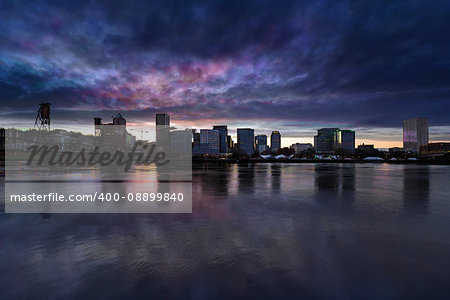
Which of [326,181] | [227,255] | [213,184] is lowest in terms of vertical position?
[326,181]

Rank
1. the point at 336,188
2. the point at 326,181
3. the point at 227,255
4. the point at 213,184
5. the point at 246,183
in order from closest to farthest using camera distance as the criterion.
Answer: the point at 227,255, the point at 336,188, the point at 213,184, the point at 246,183, the point at 326,181

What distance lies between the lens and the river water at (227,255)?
549cm

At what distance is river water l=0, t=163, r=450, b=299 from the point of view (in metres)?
5.49

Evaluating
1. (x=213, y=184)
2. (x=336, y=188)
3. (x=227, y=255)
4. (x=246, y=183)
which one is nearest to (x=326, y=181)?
(x=336, y=188)

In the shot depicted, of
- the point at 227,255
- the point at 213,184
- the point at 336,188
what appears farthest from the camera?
the point at 213,184

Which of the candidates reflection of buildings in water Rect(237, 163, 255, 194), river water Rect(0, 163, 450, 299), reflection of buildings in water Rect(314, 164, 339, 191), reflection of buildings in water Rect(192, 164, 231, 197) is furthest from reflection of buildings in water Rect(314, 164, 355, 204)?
reflection of buildings in water Rect(192, 164, 231, 197)

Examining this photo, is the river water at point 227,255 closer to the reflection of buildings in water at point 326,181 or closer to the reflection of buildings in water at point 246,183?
the reflection of buildings in water at point 246,183

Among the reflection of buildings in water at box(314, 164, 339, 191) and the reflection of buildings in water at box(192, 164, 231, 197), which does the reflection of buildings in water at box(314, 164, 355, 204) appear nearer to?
the reflection of buildings in water at box(314, 164, 339, 191)

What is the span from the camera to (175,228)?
32.3 feet

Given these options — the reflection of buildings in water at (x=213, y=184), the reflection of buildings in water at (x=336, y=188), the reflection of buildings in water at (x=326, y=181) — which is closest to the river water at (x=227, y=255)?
the reflection of buildings in water at (x=336, y=188)

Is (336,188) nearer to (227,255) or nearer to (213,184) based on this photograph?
(213,184)

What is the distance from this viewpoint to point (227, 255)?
7164mm

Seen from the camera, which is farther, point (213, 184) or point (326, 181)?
point (326, 181)

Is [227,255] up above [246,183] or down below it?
above
